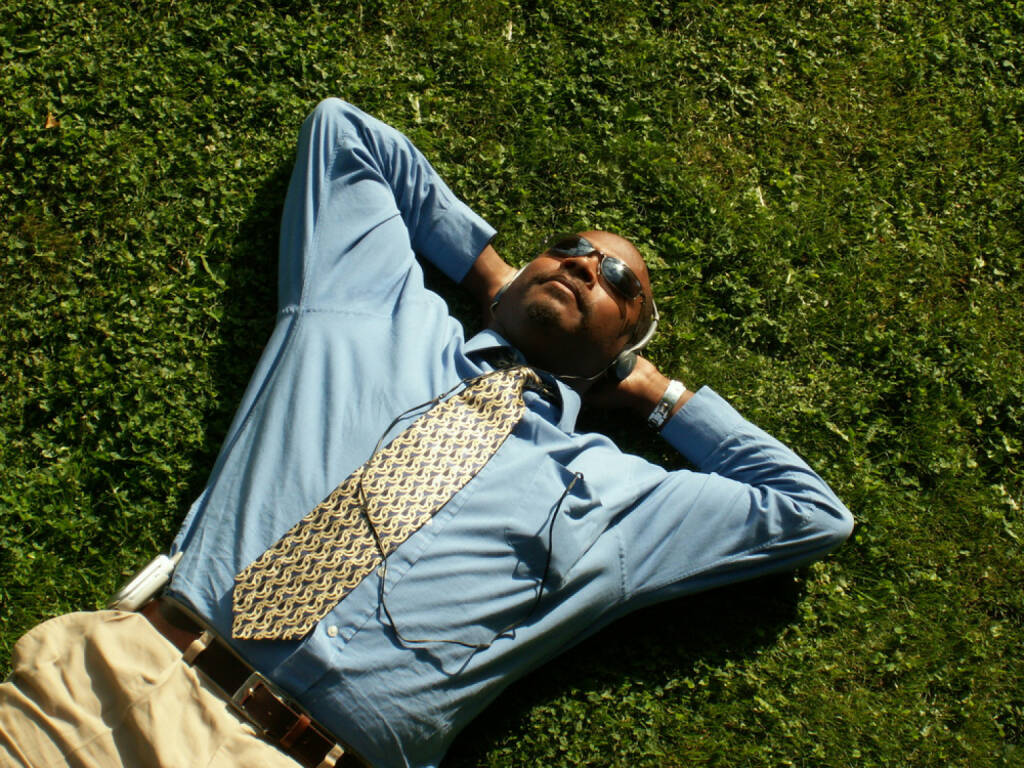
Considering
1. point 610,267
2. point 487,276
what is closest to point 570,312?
point 610,267

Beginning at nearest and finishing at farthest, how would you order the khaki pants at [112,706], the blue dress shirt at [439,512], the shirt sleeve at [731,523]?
1. the khaki pants at [112,706]
2. the blue dress shirt at [439,512]
3. the shirt sleeve at [731,523]

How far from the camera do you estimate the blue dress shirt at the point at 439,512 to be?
137 inches

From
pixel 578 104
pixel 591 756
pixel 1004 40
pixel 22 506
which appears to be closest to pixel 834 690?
pixel 591 756

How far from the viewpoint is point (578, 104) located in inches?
215

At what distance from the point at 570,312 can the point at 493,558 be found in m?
1.29

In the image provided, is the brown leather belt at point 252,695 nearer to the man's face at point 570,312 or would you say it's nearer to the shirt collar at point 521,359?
the shirt collar at point 521,359

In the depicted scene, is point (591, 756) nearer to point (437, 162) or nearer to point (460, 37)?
point (437, 162)

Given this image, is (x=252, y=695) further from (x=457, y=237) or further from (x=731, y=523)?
(x=457, y=237)

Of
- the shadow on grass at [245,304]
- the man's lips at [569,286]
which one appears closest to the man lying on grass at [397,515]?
the man's lips at [569,286]

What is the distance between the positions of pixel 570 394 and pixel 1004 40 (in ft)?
15.1

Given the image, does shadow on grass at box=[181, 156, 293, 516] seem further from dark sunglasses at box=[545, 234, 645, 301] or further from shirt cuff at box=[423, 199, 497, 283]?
dark sunglasses at box=[545, 234, 645, 301]

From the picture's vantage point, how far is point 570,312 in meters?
4.17

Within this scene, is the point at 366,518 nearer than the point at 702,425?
Yes

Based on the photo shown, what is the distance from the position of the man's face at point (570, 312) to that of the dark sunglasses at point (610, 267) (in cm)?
2
